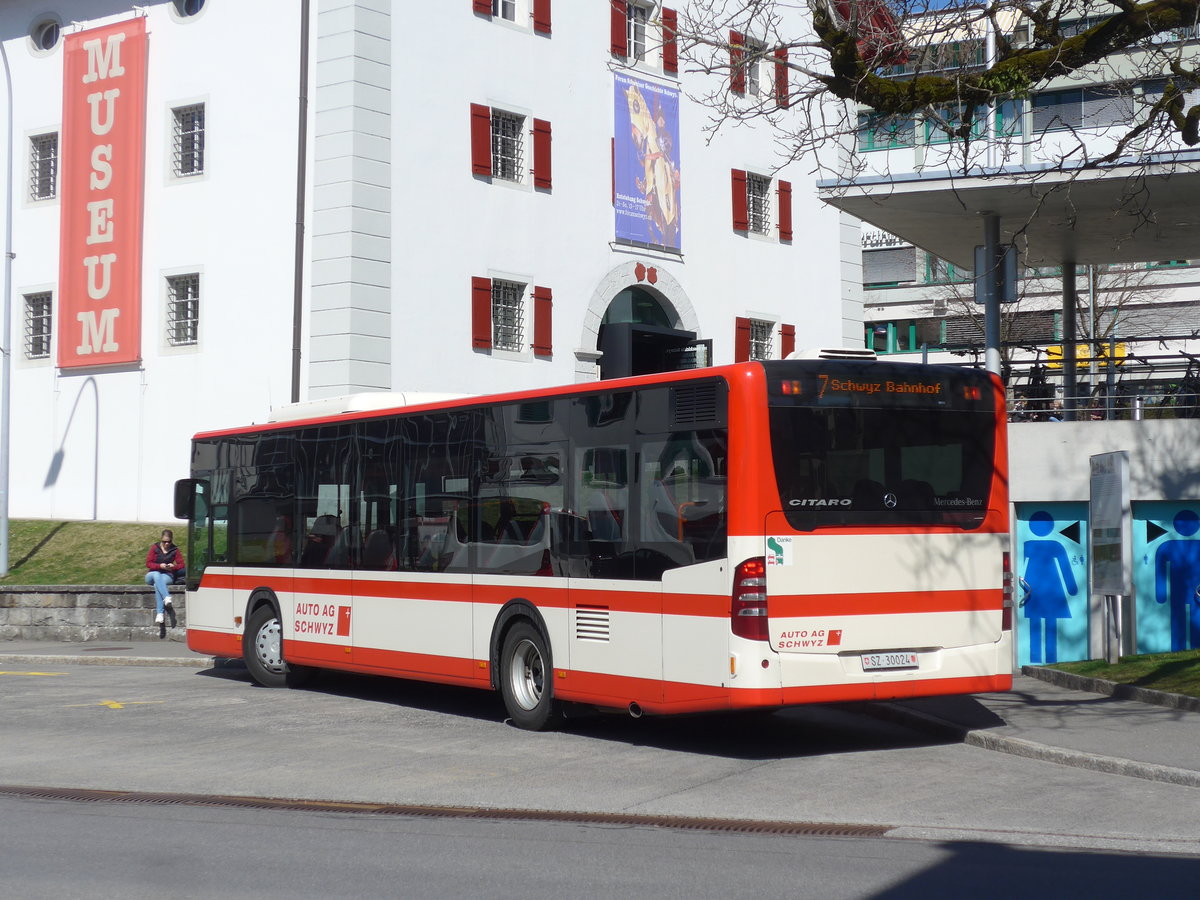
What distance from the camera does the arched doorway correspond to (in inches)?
1255

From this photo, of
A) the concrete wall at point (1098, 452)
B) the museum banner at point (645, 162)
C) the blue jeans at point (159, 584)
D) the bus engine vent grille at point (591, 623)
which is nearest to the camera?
the bus engine vent grille at point (591, 623)

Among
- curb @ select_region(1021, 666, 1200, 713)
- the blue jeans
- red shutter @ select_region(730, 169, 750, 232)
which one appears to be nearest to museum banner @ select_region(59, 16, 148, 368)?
the blue jeans

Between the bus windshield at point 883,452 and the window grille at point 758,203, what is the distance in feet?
79.8

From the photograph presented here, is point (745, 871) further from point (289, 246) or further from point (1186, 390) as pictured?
point (289, 246)

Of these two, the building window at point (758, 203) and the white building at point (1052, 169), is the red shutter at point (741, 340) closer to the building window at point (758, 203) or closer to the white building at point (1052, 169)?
the building window at point (758, 203)

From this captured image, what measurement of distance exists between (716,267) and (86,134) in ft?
43.4

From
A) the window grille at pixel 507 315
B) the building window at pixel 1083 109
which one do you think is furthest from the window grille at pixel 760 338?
the building window at pixel 1083 109

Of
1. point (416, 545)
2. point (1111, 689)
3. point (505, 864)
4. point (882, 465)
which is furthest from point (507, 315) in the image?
point (505, 864)

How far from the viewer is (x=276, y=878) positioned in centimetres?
734

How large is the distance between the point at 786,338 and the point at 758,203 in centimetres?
314

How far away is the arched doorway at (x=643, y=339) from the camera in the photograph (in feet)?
105

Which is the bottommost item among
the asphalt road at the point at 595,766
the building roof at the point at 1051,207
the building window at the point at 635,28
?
the asphalt road at the point at 595,766

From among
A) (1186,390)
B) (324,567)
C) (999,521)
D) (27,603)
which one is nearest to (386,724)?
(324,567)

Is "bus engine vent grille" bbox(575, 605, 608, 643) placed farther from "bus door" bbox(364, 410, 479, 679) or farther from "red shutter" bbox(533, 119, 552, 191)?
"red shutter" bbox(533, 119, 552, 191)
